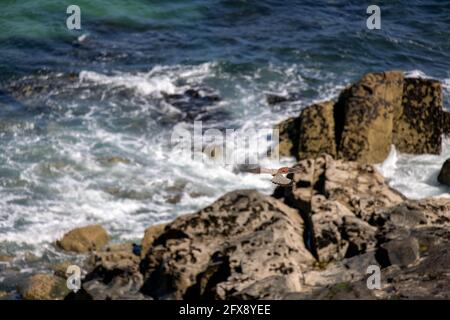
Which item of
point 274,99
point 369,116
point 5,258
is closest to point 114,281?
point 5,258

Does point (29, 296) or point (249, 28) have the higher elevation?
point (249, 28)

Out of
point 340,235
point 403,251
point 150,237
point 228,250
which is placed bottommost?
point 150,237

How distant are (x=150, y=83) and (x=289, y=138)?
6.76m

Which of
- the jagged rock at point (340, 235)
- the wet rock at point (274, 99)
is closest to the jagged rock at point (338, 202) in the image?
the jagged rock at point (340, 235)

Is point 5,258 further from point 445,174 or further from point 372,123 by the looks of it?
point 445,174

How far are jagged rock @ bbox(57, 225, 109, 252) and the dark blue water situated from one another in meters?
0.51

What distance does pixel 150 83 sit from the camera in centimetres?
2875

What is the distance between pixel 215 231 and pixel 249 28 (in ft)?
65.9

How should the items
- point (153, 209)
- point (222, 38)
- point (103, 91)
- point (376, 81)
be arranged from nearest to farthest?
point (153, 209), point (376, 81), point (103, 91), point (222, 38)

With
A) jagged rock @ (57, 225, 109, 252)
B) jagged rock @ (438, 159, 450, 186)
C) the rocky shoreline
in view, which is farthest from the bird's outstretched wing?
jagged rock @ (438, 159, 450, 186)
